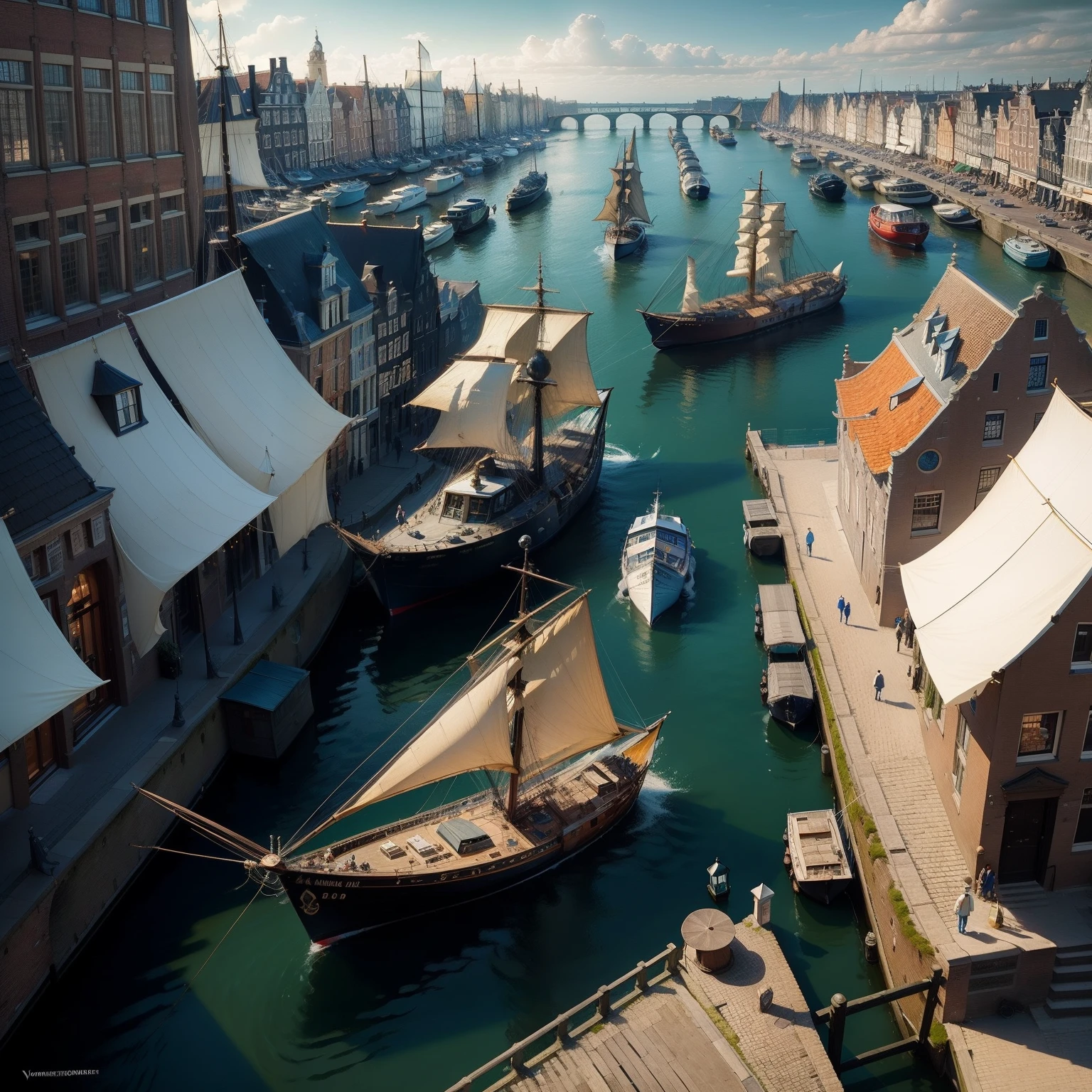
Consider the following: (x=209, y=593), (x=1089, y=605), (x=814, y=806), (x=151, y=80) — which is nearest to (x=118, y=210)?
(x=151, y=80)

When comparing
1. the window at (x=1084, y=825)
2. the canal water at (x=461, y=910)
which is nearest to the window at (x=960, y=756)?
the window at (x=1084, y=825)

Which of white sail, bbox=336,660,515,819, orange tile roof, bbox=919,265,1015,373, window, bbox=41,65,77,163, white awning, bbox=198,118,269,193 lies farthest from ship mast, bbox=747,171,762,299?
white sail, bbox=336,660,515,819

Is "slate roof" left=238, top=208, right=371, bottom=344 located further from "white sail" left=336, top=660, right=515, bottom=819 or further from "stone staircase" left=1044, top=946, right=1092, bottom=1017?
"stone staircase" left=1044, top=946, right=1092, bottom=1017

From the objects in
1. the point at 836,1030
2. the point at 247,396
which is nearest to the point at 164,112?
the point at 247,396

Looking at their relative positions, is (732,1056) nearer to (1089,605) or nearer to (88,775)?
(1089,605)

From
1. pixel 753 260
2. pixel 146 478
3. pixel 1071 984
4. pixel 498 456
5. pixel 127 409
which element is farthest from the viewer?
pixel 753 260

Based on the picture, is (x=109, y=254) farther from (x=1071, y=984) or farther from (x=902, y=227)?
(x=902, y=227)
